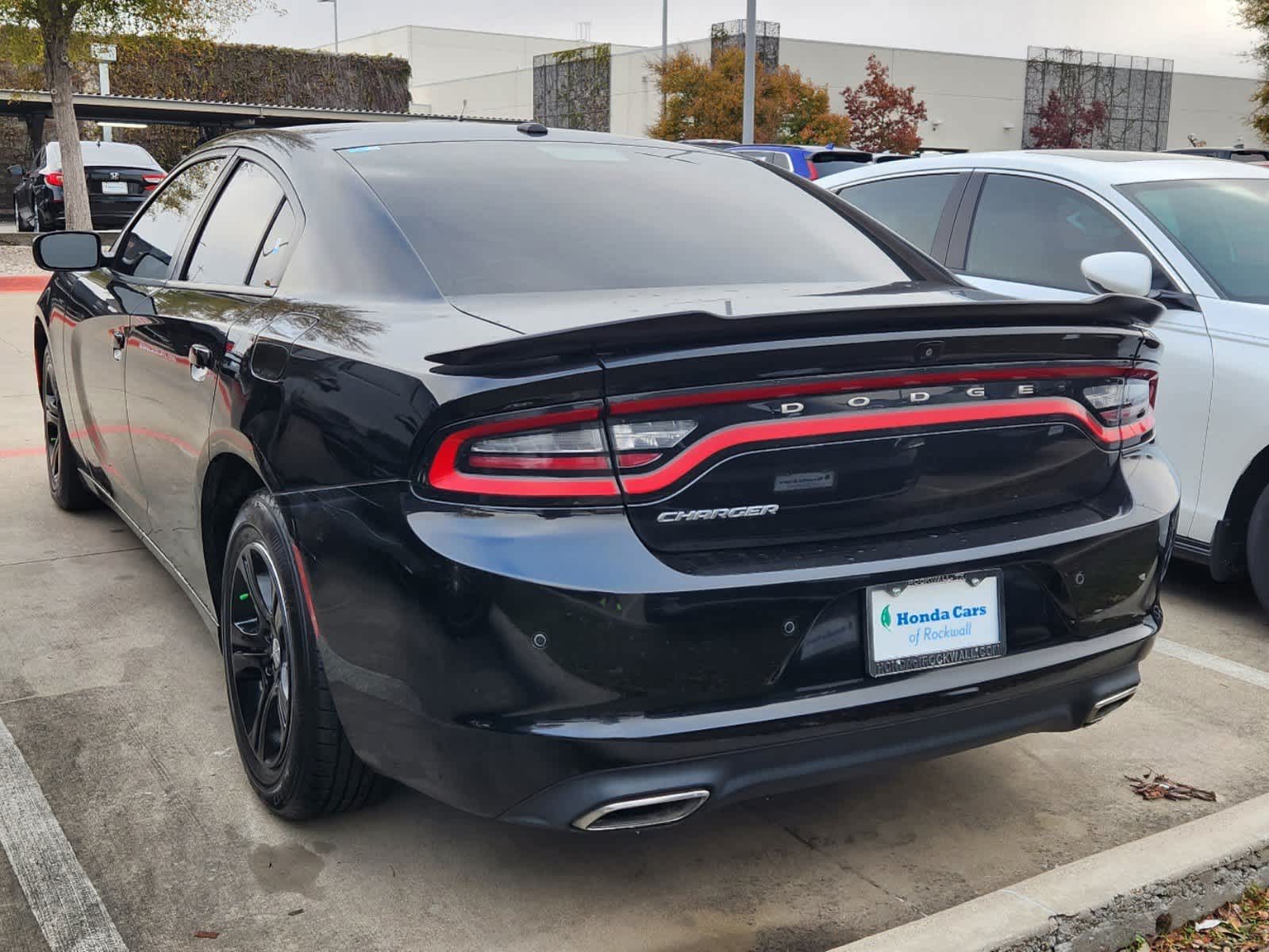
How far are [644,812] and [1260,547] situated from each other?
115 inches

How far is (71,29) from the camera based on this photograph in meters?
20.8

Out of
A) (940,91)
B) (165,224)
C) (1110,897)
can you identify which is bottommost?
(1110,897)

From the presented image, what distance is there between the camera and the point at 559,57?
53531 mm

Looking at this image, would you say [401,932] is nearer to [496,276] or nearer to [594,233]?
[496,276]

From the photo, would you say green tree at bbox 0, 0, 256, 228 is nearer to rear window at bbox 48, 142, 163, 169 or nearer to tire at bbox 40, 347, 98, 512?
rear window at bbox 48, 142, 163, 169

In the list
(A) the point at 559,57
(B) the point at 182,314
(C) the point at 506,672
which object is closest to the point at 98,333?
(B) the point at 182,314

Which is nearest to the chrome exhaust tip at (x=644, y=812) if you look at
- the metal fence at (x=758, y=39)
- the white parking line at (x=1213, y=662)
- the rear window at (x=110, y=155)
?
the white parking line at (x=1213, y=662)

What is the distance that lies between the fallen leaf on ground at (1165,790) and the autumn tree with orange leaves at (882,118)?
132 feet

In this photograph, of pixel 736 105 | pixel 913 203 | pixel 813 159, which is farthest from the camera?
pixel 736 105

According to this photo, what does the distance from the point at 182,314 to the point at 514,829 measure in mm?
1668

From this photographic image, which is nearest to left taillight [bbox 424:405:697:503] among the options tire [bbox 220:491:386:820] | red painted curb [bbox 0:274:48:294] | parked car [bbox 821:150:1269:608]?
tire [bbox 220:491:386:820]

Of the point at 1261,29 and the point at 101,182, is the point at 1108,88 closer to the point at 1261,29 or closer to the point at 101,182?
the point at 1261,29

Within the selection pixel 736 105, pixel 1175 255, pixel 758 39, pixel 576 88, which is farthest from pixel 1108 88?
pixel 1175 255

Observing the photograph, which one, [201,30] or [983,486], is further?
[201,30]
